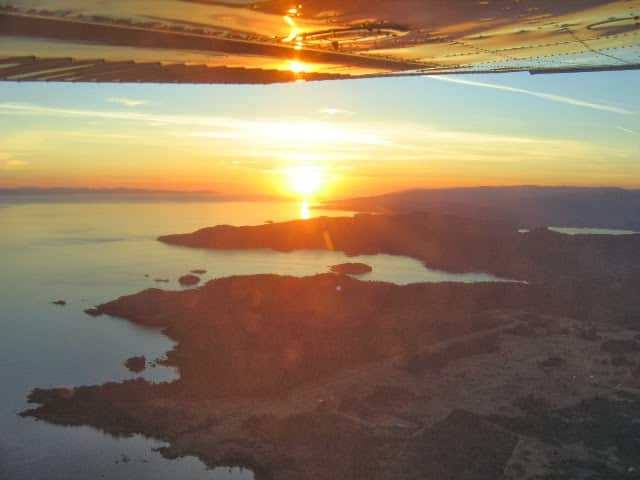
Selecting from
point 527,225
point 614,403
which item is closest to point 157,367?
point 614,403

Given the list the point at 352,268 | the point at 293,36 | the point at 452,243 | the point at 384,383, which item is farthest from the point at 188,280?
the point at 293,36

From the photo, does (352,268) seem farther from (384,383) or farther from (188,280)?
(384,383)

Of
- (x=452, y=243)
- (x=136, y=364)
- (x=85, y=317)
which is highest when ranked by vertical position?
(x=136, y=364)

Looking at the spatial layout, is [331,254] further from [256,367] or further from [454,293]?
[256,367]

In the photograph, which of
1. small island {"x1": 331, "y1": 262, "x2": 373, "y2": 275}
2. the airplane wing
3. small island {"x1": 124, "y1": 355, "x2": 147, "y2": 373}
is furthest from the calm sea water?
the airplane wing

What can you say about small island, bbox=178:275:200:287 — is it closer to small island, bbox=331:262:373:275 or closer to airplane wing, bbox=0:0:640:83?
small island, bbox=331:262:373:275

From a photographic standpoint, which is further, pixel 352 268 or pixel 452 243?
pixel 452 243
